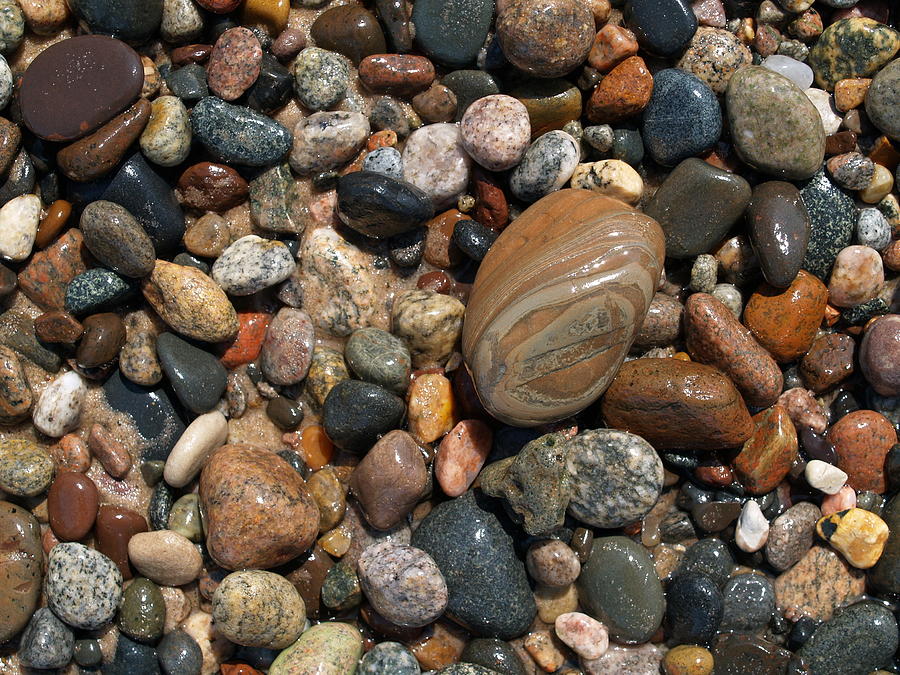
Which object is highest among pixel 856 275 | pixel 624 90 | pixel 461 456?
pixel 624 90

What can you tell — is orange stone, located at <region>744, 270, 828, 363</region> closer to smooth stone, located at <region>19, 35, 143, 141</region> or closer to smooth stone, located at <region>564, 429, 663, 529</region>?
smooth stone, located at <region>564, 429, 663, 529</region>

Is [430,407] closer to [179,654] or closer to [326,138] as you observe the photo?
[326,138]

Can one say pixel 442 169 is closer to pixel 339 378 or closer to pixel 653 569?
pixel 339 378

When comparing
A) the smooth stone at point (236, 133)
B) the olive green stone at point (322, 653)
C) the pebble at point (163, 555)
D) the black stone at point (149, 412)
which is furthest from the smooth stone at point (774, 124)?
the pebble at point (163, 555)

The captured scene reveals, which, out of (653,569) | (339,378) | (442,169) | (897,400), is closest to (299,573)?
(339,378)

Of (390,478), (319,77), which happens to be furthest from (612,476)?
(319,77)

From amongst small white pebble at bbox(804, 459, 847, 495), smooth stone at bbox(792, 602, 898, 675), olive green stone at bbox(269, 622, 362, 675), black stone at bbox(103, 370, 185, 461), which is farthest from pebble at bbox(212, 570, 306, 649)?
small white pebble at bbox(804, 459, 847, 495)
